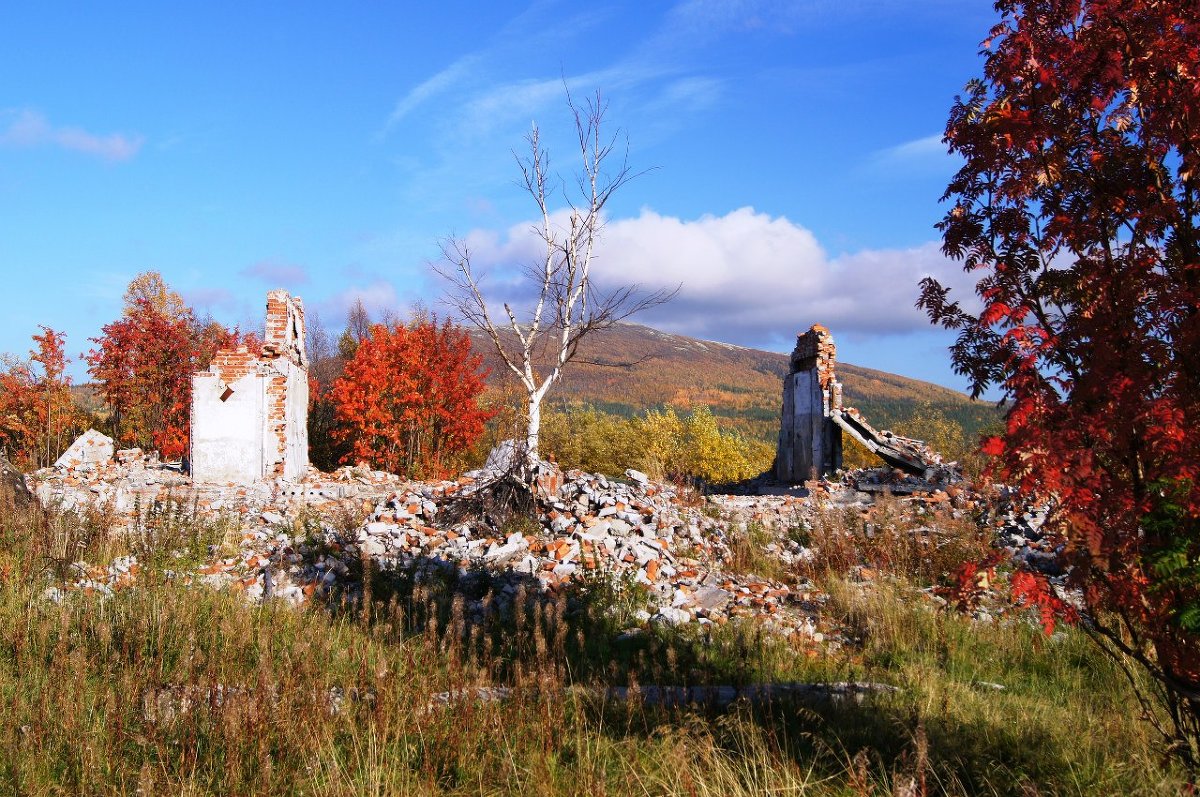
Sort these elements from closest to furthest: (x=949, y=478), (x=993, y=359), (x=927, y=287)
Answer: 1. (x=993, y=359)
2. (x=927, y=287)
3. (x=949, y=478)

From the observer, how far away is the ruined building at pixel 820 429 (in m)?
17.7

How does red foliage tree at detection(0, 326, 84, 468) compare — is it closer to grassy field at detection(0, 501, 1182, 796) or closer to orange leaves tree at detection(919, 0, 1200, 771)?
grassy field at detection(0, 501, 1182, 796)

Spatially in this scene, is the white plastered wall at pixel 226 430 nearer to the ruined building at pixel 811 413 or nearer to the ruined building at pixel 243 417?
the ruined building at pixel 243 417

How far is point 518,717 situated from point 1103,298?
11.9 ft

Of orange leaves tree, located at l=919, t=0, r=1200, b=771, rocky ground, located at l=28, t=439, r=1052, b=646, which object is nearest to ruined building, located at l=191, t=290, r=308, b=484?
rocky ground, located at l=28, t=439, r=1052, b=646

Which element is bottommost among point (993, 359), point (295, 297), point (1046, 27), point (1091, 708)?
point (1091, 708)

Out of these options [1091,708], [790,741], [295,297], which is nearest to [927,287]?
[790,741]

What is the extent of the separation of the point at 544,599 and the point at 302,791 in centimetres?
463

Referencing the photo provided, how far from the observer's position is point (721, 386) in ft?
305

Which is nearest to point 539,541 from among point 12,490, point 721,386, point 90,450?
point 12,490

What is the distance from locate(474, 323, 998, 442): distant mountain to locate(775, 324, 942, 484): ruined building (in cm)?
3470

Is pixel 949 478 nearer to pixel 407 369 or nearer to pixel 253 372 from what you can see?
pixel 407 369

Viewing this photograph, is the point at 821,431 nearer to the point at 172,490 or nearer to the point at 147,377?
the point at 172,490

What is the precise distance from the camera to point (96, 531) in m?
9.67
